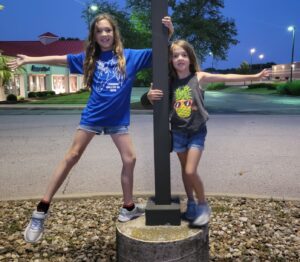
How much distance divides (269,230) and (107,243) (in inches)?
65.3

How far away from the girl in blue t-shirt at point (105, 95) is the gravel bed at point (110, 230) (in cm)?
66

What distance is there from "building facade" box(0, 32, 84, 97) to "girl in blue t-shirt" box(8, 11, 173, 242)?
1162 inches

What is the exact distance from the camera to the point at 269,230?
12.8 feet

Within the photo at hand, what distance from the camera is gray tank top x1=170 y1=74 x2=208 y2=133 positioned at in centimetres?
298

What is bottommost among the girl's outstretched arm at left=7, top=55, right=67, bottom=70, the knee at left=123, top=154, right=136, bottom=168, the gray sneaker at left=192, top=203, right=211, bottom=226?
the gray sneaker at left=192, top=203, right=211, bottom=226

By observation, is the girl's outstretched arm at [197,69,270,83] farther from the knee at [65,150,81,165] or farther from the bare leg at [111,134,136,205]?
the knee at [65,150,81,165]

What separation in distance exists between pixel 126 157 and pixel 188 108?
0.66 metres

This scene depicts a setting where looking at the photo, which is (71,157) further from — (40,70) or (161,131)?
(40,70)

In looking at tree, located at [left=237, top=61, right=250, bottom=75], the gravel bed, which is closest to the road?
the gravel bed

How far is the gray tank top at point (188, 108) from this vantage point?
2980mm

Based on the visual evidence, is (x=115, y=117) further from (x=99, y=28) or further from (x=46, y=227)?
(x=46, y=227)

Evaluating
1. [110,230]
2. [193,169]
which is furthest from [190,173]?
[110,230]

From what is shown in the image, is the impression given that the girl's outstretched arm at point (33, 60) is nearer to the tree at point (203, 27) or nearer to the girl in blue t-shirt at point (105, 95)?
the girl in blue t-shirt at point (105, 95)

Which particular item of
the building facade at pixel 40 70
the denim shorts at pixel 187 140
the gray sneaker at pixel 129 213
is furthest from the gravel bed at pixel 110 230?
the building facade at pixel 40 70
